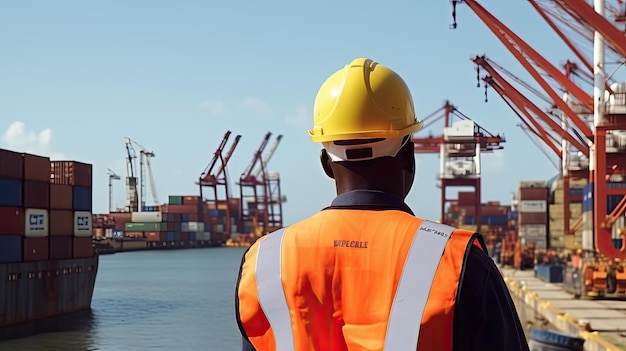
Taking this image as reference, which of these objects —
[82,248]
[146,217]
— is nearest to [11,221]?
[82,248]

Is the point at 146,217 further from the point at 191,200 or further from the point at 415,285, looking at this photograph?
the point at 415,285

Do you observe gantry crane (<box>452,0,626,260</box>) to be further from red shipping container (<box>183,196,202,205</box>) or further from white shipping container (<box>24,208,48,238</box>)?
red shipping container (<box>183,196,202,205</box>)

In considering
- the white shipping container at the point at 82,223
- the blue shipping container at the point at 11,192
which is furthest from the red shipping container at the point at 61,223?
the blue shipping container at the point at 11,192

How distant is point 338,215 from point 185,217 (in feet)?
464

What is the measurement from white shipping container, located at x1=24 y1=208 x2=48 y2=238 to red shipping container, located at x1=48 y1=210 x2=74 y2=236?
0.70m

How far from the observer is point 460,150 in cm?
7238

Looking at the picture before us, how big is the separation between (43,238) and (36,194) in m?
1.83

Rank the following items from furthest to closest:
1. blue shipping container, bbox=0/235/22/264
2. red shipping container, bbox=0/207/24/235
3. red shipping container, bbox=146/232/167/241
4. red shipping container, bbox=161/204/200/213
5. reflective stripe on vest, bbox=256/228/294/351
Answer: red shipping container, bbox=161/204/200/213 < red shipping container, bbox=146/232/167/241 < red shipping container, bbox=0/207/24/235 < blue shipping container, bbox=0/235/22/264 < reflective stripe on vest, bbox=256/228/294/351

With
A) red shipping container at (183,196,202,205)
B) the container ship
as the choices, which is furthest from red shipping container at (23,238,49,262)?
red shipping container at (183,196,202,205)

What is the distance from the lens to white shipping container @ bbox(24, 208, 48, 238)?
34.1 m

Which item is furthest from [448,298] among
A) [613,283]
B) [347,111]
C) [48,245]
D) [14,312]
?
[48,245]

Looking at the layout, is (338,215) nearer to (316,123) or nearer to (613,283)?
(316,123)

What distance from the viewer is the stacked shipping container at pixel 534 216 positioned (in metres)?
75.9

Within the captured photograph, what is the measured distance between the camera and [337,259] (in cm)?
200
